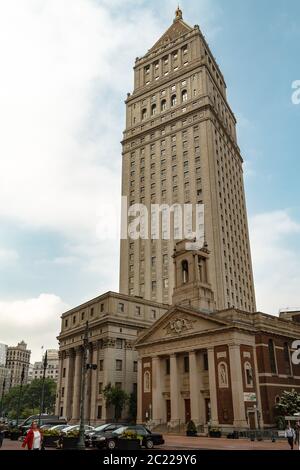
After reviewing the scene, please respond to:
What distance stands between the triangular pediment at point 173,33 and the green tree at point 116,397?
92.3m

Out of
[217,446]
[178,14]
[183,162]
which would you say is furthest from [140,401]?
[178,14]

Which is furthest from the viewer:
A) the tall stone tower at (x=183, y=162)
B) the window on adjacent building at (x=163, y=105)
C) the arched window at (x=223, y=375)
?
the window on adjacent building at (x=163, y=105)

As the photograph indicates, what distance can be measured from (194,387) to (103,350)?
876 inches

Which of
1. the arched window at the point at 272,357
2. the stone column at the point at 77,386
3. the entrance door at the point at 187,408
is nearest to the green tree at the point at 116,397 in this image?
the stone column at the point at 77,386

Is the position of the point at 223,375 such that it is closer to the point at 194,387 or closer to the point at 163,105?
the point at 194,387

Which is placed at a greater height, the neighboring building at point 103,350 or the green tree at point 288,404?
the neighboring building at point 103,350

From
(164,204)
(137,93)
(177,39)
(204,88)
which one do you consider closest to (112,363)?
(164,204)

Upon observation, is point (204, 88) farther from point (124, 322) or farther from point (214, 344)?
point (214, 344)

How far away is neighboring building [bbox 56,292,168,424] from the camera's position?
220ft

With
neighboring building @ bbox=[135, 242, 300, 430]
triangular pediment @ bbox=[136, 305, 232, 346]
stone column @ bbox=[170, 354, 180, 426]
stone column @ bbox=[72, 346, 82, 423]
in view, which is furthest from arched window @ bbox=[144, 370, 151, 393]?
stone column @ bbox=[72, 346, 82, 423]

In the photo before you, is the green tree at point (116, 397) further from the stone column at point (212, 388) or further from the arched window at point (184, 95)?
the arched window at point (184, 95)

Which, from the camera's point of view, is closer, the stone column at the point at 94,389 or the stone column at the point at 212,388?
the stone column at the point at 212,388

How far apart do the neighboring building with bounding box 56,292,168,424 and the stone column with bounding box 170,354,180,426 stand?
14.4 metres

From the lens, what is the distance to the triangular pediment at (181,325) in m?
50.4
